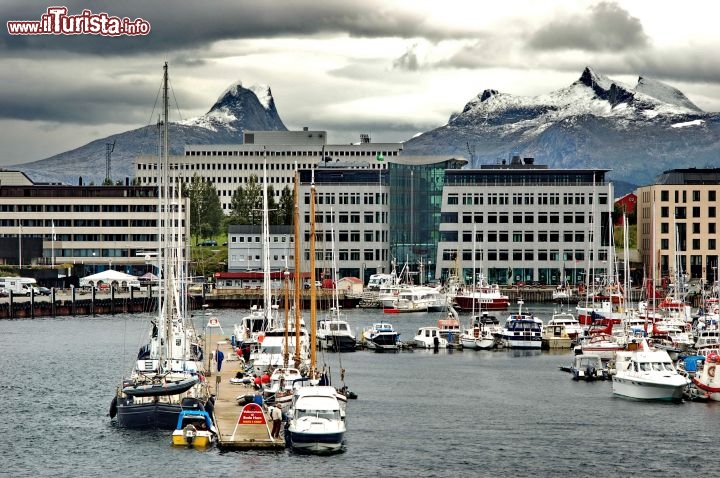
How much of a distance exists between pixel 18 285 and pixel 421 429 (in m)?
123

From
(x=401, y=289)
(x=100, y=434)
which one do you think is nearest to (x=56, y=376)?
(x=100, y=434)

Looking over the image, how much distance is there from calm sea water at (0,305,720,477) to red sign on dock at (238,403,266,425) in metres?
3.73

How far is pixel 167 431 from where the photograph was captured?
7406 cm

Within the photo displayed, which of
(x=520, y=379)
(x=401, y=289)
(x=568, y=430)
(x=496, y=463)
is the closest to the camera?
(x=496, y=463)

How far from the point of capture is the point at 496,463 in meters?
68.9

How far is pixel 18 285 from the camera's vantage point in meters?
190

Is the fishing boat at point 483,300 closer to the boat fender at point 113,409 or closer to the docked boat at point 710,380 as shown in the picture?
the docked boat at point 710,380

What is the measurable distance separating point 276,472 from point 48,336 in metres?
84.2

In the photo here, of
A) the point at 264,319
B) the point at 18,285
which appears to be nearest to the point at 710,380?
the point at 264,319

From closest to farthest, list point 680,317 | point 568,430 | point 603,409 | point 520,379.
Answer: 1. point 568,430
2. point 603,409
3. point 520,379
4. point 680,317

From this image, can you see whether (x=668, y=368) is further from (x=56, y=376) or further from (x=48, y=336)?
(x=48, y=336)

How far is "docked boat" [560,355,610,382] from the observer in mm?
102688

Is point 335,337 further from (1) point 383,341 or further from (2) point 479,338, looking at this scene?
(2) point 479,338

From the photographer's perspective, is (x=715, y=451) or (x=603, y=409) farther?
(x=603, y=409)
